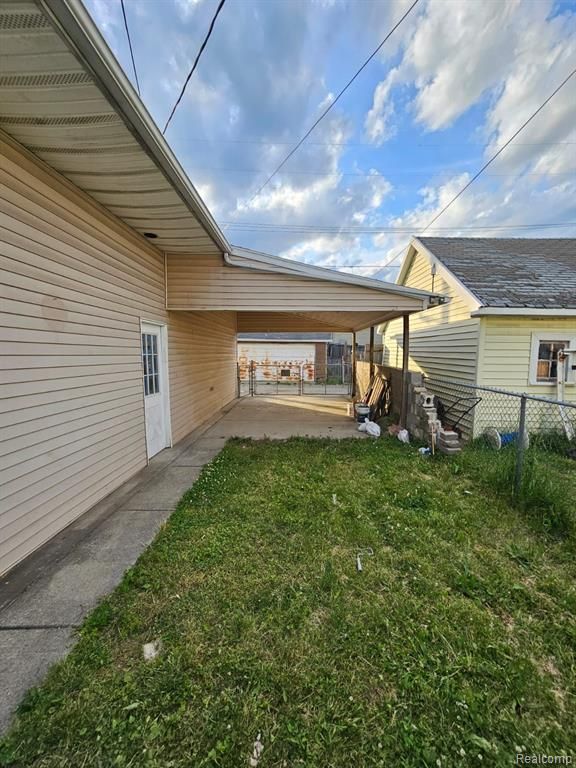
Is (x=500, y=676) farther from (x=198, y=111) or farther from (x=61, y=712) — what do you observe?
(x=198, y=111)

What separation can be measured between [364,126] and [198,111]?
5322 millimetres

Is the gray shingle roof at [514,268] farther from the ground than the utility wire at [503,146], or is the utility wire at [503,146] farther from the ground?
the utility wire at [503,146]

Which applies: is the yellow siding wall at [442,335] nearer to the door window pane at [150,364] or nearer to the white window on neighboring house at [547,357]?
the white window on neighboring house at [547,357]

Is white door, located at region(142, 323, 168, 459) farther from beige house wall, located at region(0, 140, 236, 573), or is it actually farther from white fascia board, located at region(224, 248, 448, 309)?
white fascia board, located at region(224, 248, 448, 309)

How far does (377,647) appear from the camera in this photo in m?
1.79

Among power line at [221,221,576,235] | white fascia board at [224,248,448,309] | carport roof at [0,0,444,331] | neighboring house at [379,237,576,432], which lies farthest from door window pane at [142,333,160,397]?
power line at [221,221,576,235]

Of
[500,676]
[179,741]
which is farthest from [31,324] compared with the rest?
[500,676]

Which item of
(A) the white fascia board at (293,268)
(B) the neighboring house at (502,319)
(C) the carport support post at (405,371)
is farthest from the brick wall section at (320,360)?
(A) the white fascia board at (293,268)

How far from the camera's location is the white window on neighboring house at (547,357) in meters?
6.02

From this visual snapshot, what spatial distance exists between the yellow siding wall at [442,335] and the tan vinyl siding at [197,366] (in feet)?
18.3

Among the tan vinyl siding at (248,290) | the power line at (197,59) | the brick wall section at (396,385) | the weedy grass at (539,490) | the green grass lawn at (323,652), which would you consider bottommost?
the green grass lawn at (323,652)

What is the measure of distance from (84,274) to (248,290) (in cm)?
264

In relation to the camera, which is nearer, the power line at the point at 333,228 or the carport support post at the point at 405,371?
the carport support post at the point at 405,371

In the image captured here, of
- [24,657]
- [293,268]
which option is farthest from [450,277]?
[24,657]
